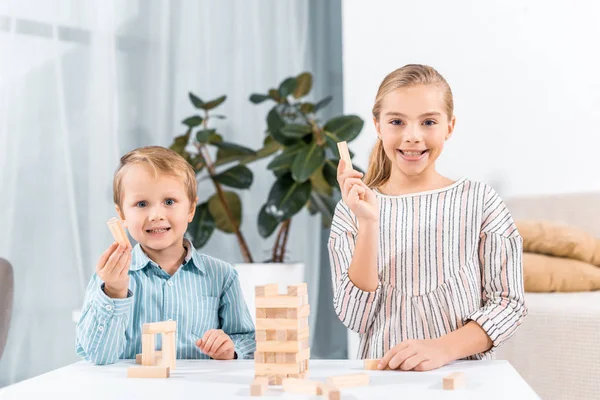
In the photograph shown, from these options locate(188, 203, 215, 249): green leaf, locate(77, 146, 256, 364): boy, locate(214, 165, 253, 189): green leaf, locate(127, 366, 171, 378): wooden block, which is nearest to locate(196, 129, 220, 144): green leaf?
locate(214, 165, 253, 189): green leaf

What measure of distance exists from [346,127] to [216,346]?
148cm

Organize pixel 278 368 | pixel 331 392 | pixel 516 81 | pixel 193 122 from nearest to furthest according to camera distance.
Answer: pixel 331 392, pixel 278 368, pixel 193 122, pixel 516 81

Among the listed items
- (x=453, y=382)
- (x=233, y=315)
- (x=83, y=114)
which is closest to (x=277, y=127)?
(x=83, y=114)

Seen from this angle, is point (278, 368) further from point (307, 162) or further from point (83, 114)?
point (83, 114)

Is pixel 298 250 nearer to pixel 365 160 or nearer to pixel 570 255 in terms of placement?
pixel 365 160

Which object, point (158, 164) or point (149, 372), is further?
point (158, 164)

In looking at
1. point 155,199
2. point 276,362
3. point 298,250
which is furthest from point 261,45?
point 276,362

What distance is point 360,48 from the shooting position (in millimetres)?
3135

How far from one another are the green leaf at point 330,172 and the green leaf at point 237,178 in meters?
0.28

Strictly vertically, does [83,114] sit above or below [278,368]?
above

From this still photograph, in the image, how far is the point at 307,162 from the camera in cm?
236

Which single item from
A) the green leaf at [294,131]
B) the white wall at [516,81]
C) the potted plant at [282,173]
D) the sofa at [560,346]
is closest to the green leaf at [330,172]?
the potted plant at [282,173]

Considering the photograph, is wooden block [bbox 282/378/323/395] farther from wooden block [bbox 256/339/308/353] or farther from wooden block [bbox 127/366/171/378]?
wooden block [bbox 127/366/171/378]

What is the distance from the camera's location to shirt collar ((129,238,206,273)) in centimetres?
117
